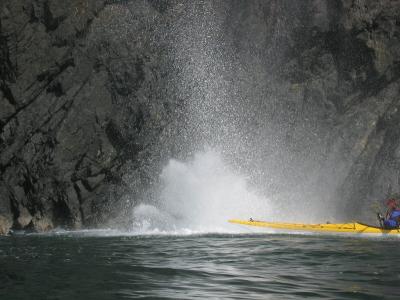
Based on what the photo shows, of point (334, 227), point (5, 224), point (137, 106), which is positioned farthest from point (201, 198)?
point (5, 224)

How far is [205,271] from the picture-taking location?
11.3m

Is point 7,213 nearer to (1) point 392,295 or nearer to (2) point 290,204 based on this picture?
(2) point 290,204

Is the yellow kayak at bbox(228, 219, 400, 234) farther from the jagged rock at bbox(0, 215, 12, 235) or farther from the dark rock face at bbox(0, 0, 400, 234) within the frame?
the jagged rock at bbox(0, 215, 12, 235)

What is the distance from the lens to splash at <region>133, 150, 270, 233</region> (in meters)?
28.2

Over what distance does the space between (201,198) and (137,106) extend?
8.36 meters

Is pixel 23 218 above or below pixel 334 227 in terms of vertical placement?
above

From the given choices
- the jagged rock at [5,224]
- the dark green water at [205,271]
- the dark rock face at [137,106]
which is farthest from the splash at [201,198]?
the dark green water at [205,271]

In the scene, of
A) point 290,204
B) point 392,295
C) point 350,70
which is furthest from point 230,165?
point 392,295

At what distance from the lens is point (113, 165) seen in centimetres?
3209

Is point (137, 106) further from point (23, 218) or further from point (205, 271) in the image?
point (205, 271)

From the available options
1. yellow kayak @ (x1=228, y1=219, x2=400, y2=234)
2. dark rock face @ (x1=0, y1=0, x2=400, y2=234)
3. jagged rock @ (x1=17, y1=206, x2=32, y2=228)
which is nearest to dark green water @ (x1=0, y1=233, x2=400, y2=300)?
yellow kayak @ (x1=228, y1=219, x2=400, y2=234)

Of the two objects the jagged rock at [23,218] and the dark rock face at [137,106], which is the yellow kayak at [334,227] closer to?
the dark rock face at [137,106]

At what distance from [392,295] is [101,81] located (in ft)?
88.6

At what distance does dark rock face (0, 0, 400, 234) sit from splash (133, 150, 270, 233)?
135cm
